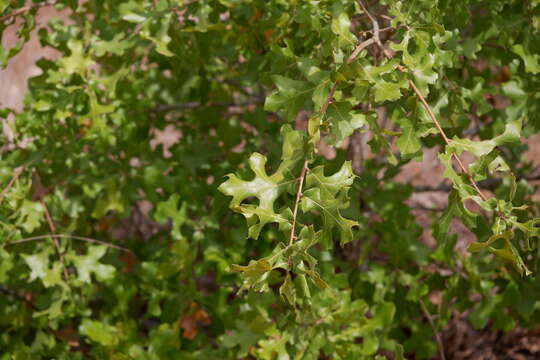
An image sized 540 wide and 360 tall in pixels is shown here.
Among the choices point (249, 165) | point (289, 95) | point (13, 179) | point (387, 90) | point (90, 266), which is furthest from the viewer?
point (90, 266)

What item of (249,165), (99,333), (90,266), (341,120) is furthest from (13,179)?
(341,120)

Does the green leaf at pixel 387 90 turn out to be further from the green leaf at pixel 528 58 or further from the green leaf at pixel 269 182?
the green leaf at pixel 528 58

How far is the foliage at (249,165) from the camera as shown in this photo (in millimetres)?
1340

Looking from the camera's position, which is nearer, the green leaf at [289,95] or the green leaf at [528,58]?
the green leaf at [289,95]

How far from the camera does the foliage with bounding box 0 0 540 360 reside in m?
1.34

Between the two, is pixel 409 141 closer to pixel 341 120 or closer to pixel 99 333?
pixel 341 120

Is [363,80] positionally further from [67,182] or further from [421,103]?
[67,182]

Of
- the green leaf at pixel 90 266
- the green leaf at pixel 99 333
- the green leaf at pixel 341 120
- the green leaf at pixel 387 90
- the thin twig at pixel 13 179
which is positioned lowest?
the green leaf at pixel 99 333

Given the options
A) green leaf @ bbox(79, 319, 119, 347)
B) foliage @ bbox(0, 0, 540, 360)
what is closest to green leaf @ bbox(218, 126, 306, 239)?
foliage @ bbox(0, 0, 540, 360)

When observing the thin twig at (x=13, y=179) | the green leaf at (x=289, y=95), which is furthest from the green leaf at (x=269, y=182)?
the thin twig at (x=13, y=179)

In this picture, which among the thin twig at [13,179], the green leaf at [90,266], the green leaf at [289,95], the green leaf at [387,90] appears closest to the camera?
the green leaf at [387,90]

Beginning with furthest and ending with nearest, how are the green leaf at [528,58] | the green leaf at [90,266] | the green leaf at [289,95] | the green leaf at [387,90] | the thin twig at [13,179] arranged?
the green leaf at [90,266] < the thin twig at [13,179] < the green leaf at [528,58] < the green leaf at [289,95] < the green leaf at [387,90]

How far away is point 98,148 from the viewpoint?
6.70ft

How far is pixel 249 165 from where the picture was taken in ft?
5.00
